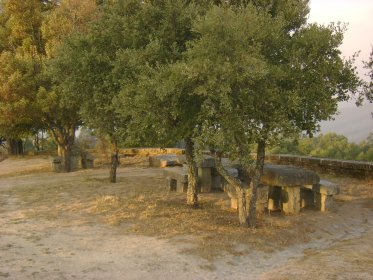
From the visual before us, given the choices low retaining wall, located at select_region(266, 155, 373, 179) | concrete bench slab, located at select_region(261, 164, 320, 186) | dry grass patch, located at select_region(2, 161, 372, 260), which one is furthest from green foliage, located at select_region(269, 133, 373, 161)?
concrete bench slab, located at select_region(261, 164, 320, 186)

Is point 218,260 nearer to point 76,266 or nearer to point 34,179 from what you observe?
point 76,266

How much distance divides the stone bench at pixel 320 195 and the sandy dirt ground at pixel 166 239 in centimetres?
34

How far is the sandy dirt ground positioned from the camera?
7102 mm

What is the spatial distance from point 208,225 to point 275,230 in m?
1.54

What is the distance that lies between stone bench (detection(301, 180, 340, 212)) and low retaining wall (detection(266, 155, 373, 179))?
5342mm

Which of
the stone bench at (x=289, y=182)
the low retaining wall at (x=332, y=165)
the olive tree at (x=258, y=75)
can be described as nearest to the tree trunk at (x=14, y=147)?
the low retaining wall at (x=332, y=165)

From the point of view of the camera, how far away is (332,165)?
60.1ft

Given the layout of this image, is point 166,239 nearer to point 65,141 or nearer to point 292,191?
point 292,191

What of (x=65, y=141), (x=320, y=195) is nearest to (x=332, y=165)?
(x=320, y=195)

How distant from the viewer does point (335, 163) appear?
18.2 m

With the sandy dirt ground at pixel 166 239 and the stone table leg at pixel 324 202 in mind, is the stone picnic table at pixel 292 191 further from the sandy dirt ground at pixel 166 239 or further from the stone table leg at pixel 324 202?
the sandy dirt ground at pixel 166 239

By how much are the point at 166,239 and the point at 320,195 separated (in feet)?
17.2

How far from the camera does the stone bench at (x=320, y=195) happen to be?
11.6m

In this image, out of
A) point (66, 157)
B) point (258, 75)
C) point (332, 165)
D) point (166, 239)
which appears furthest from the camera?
point (66, 157)
